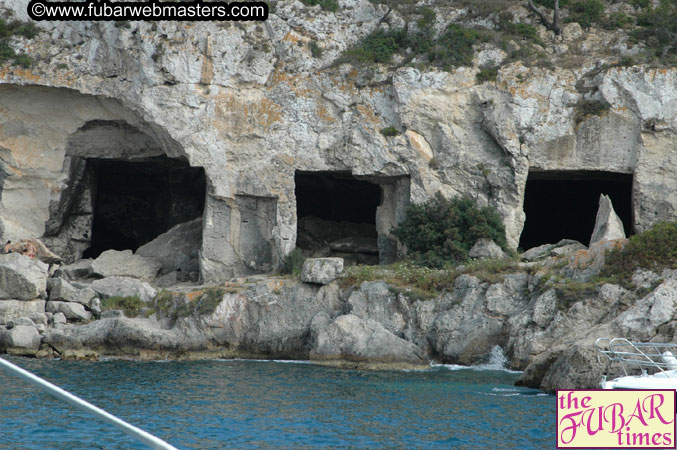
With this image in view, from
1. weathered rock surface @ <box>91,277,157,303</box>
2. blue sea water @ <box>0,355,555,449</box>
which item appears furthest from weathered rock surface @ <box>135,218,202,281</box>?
blue sea water @ <box>0,355,555,449</box>

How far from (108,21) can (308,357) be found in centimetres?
1634

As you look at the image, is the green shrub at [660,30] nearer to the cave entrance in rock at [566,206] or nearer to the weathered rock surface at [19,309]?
the cave entrance in rock at [566,206]

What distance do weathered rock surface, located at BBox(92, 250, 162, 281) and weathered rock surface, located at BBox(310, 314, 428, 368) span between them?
36.9ft

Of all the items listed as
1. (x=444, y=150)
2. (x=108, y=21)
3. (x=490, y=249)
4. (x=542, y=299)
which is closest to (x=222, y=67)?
(x=108, y=21)

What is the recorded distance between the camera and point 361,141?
3509cm

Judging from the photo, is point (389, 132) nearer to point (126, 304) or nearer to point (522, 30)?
point (522, 30)

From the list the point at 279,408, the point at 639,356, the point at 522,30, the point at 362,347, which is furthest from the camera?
the point at 522,30

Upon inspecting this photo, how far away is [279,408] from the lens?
19531 millimetres

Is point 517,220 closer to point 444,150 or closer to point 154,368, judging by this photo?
point 444,150

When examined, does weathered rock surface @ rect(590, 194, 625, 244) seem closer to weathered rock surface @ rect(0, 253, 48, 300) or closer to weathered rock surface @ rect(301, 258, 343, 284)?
weathered rock surface @ rect(301, 258, 343, 284)

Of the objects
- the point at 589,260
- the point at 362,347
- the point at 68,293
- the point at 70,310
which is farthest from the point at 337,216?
the point at 362,347

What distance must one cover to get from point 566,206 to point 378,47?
13284 millimetres

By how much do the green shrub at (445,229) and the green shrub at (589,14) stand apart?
381 inches

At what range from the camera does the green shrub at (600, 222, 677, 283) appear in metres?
26.7
